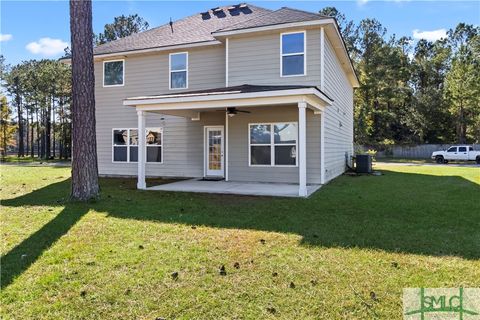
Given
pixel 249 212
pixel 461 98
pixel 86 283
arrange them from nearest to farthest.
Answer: pixel 86 283, pixel 249 212, pixel 461 98

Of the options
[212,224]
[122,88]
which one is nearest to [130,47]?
[122,88]

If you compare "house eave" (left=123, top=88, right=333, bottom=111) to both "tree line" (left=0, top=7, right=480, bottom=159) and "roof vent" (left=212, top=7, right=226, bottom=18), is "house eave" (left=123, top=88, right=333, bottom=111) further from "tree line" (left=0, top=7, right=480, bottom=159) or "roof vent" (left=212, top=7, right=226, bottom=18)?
"tree line" (left=0, top=7, right=480, bottom=159)

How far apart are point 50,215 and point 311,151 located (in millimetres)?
7409

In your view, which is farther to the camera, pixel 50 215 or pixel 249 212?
pixel 249 212

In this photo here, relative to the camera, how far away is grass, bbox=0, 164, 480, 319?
2979 mm

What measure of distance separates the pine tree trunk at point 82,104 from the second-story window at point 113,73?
21.7 ft

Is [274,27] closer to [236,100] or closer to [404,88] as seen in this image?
[236,100]

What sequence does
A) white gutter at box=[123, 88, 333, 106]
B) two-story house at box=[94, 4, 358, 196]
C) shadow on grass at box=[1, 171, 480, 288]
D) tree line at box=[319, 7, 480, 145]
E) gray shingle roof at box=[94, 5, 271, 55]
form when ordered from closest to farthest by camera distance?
shadow on grass at box=[1, 171, 480, 288] < white gutter at box=[123, 88, 333, 106] < two-story house at box=[94, 4, 358, 196] < gray shingle roof at box=[94, 5, 271, 55] < tree line at box=[319, 7, 480, 145]

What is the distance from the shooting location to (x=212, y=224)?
5.81 metres

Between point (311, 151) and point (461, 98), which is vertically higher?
point (461, 98)

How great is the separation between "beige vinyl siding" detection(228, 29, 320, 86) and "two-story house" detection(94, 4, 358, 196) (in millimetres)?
31

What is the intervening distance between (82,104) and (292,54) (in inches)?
254

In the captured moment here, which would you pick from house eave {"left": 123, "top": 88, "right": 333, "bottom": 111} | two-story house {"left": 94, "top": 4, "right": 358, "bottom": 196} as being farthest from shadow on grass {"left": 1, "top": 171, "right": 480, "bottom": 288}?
house eave {"left": 123, "top": 88, "right": 333, "bottom": 111}

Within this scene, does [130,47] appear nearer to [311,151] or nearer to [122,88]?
[122,88]
